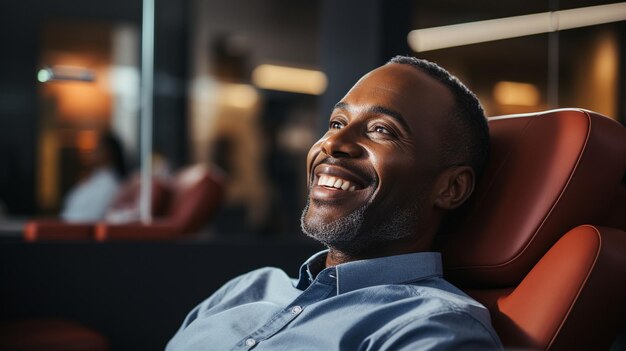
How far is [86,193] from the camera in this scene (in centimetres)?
486

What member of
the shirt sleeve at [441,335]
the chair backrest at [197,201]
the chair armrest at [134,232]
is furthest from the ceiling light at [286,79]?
the shirt sleeve at [441,335]

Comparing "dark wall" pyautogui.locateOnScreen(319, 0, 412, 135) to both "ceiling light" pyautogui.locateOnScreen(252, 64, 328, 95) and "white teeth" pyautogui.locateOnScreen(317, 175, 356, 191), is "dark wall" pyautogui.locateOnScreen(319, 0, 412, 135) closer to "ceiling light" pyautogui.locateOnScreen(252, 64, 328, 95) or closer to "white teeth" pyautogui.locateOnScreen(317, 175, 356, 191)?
"white teeth" pyautogui.locateOnScreen(317, 175, 356, 191)

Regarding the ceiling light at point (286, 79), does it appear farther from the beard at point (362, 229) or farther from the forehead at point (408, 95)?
the beard at point (362, 229)

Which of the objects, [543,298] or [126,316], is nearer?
[543,298]

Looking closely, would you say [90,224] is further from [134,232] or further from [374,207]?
[374,207]

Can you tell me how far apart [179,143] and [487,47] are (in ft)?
21.0

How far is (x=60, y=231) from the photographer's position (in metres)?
3.20

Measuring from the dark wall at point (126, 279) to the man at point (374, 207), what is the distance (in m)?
1.41

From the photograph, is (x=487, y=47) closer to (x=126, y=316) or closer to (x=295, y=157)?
(x=126, y=316)

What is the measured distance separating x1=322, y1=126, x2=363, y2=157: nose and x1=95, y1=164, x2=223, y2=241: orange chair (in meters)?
1.91

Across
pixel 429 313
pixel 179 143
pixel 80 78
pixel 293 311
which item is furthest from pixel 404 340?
pixel 179 143

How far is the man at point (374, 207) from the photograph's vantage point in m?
1.29

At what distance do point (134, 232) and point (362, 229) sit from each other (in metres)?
1.96

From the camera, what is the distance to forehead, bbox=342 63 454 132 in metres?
1.42
